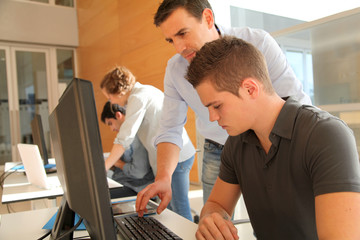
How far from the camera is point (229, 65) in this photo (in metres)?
0.91

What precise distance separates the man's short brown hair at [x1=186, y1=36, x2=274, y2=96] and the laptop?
3.76 ft

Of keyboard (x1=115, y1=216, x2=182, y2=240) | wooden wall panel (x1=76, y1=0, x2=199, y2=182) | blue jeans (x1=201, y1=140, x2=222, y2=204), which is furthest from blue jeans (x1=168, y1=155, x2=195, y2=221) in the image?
wooden wall panel (x1=76, y1=0, x2=199, y2=182)

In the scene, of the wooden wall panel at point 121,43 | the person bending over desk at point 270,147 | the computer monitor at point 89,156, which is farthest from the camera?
the wooden wall panel at point 121,43

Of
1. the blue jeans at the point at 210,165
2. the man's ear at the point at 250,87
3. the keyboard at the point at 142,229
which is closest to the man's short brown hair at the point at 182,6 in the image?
the man's ear at the point at 250,87

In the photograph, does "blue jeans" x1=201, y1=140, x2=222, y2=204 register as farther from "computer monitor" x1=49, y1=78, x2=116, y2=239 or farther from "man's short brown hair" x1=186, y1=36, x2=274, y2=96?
"computer monitor" x1=49, y1=78, x2=116, y2=239

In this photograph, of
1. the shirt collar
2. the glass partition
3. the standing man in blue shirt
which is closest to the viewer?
the shirt collar

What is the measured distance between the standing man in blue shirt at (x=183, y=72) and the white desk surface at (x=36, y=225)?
64mm

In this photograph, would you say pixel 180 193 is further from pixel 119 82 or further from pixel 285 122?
pixel 285 122

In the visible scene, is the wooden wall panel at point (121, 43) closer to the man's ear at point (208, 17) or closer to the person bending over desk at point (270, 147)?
the man's ear at point (208, 17)

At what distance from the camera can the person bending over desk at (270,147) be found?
2.44 ft

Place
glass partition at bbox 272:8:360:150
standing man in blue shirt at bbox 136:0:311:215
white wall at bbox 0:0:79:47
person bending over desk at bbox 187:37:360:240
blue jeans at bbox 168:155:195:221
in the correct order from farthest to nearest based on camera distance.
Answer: white wall at bbox 0:0:79:47 → glass partition at bbox 272:8:360:150 → blue jeans at bbox 168:155:195:221 → standing man in blue shirt at bbox 136:0:311:215 → person bending over desk at bbox 187:37:360:240

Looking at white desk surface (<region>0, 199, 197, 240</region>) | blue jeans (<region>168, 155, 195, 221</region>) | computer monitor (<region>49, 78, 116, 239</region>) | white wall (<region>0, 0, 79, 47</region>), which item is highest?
white wall (<region>0, 0, 79, 47</region>)

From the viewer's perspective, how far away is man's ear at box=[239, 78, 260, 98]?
2.91 ft

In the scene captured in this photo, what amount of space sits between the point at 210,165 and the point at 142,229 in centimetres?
83
